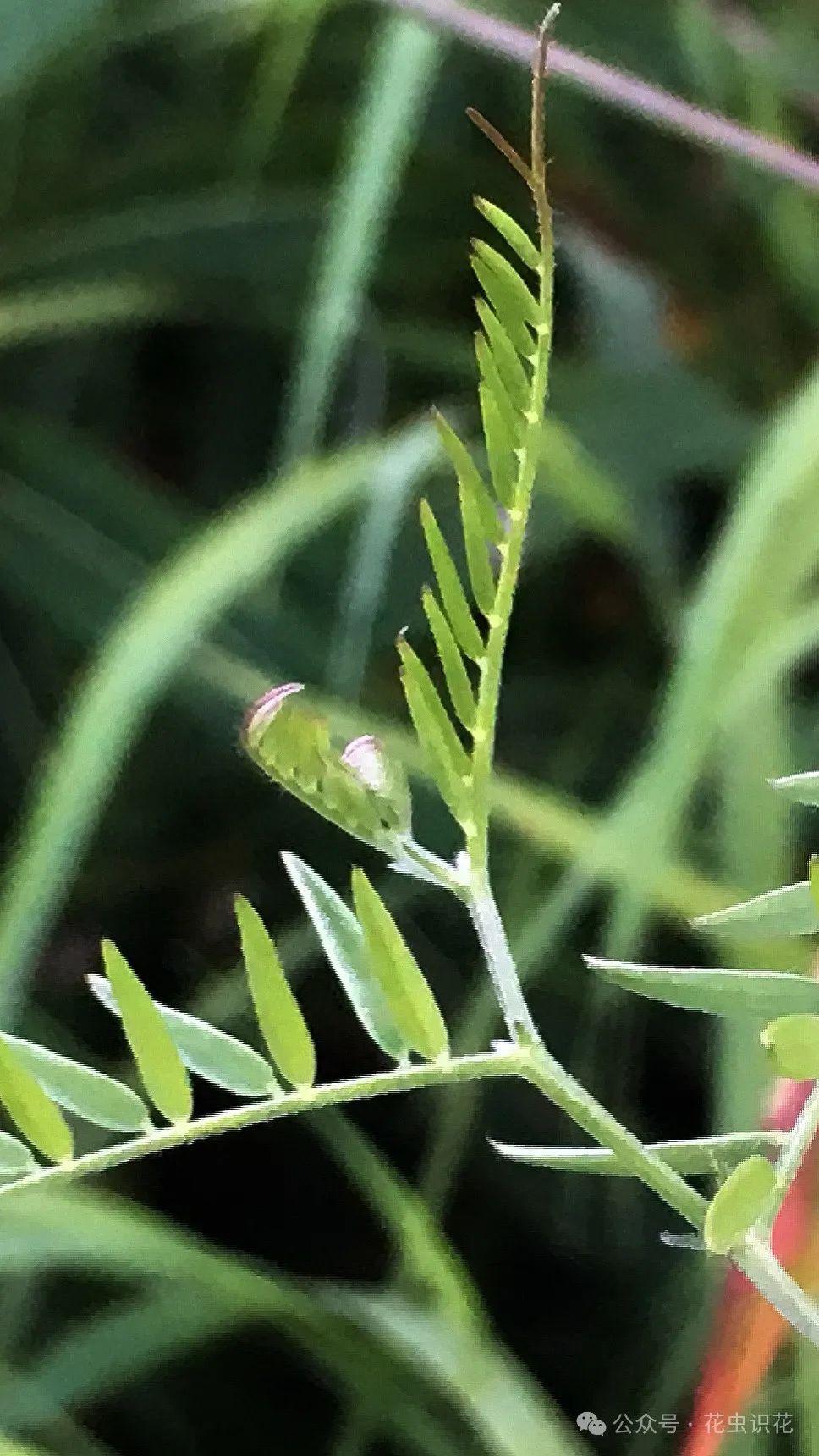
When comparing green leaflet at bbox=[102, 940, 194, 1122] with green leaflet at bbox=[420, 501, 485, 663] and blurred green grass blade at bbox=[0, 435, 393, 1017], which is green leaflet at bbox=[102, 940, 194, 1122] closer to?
green leaflet at bbox=[420, 501, 485, 663]

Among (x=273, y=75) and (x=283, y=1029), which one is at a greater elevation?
(x=273, y=75)

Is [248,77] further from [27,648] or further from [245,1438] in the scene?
[245,1438]

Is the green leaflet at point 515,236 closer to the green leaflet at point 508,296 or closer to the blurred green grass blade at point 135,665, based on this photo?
the green leaflet at point 508,296

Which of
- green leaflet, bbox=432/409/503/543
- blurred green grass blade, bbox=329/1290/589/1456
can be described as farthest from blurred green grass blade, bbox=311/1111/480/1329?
green leaflet, bbox=432/409/503/543

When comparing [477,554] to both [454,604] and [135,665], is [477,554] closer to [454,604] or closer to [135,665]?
[454,604]

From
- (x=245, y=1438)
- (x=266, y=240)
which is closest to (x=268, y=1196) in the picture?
(x=245, y=1438)

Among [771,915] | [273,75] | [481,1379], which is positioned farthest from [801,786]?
[273,75]

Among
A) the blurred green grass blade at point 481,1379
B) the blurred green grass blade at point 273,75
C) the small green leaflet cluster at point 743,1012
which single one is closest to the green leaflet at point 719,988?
the small green leaflet cluster at point 743,1012
